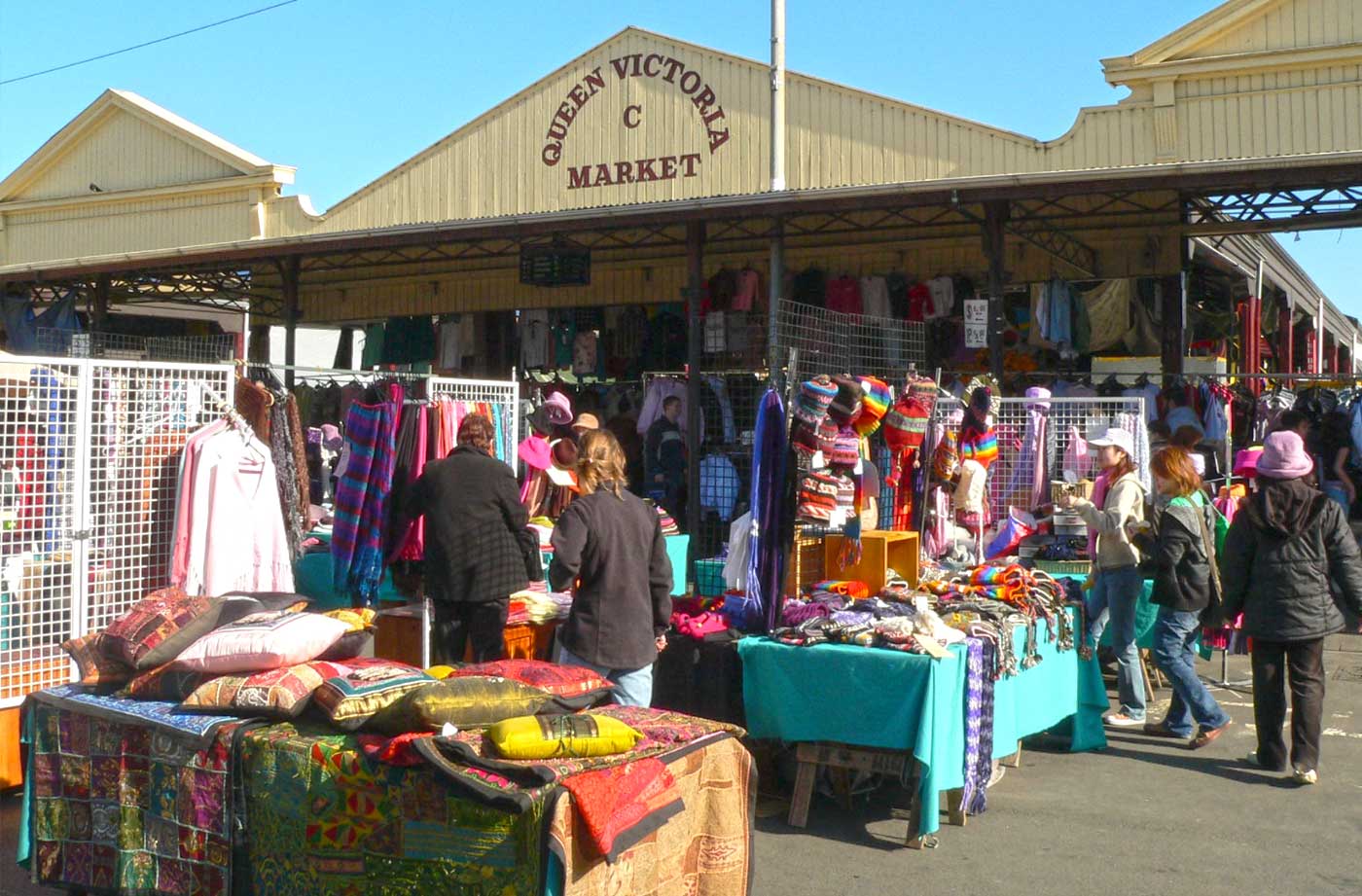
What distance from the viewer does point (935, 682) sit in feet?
18.4

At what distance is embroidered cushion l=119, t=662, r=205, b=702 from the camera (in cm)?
462

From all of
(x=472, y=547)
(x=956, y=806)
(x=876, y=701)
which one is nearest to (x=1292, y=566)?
(x=956, y=806)

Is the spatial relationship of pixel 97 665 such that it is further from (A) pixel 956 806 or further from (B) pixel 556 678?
(A) pixel 956 806

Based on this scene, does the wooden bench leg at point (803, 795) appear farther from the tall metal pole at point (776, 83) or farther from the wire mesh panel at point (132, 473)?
the tall metal pole at point (776, 83)

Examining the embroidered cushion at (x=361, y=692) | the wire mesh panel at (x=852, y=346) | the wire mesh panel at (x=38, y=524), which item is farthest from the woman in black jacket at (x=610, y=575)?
the wire mesh panel at (x=852, y=346)

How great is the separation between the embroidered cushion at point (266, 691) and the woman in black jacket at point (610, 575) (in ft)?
3.98

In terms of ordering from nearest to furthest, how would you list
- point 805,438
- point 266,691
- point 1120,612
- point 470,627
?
point 266,691
point 470,627
point 805,438
point 1120,612

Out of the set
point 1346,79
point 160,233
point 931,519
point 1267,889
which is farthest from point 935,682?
point 160,233

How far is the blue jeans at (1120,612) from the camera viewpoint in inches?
297

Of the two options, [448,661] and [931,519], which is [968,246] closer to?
[931,519]

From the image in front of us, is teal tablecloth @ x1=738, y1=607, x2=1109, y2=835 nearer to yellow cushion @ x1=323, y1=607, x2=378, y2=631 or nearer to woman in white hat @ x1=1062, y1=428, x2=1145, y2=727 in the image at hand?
woman in white hat @ x1=1062, y1=428, x2=1145, y2=727

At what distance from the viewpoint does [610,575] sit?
5.51 meters

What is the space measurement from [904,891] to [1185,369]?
11.8 m

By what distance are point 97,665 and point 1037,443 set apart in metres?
6.92
